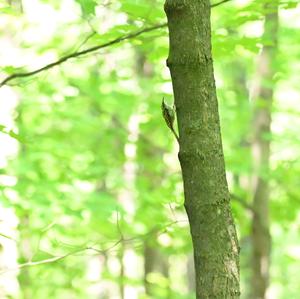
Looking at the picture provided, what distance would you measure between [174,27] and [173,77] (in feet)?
0.48

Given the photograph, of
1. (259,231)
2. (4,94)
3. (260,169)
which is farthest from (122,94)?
(259,231)

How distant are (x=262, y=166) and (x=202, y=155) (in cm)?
430

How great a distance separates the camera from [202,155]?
5.06 feet

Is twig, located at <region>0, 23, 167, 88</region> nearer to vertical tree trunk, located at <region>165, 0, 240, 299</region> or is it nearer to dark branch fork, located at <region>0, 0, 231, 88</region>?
dark branch fork, located at <region>0, 0, 231, 88</region>

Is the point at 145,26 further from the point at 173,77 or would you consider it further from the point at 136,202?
the point at 136,202

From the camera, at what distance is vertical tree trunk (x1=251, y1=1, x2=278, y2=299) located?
18.1 feet

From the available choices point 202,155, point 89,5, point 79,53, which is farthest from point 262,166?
point 202,155

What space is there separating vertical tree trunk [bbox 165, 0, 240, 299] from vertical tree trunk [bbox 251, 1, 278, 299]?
379cm

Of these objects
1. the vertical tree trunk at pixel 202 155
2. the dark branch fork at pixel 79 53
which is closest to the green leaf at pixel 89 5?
the dark branch fork at pixel 79 53

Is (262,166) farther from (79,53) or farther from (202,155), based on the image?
(202,155)

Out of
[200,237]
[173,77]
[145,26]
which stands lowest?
[200,237]

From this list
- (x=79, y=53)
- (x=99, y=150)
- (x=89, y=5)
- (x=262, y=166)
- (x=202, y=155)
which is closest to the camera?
(x=202, y=155)

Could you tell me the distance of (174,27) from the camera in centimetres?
158

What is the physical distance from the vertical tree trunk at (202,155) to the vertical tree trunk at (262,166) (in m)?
3.79
